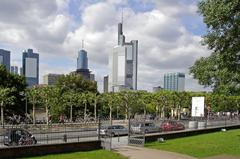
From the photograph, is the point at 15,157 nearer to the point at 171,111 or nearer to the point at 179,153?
the point at 179,153

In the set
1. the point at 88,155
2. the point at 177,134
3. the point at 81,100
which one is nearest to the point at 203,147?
the point at 177,134

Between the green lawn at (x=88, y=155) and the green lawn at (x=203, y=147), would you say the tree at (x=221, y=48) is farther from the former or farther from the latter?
the green lawn at (x=88, y=155)

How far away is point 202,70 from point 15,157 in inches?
589

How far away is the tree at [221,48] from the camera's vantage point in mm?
27297

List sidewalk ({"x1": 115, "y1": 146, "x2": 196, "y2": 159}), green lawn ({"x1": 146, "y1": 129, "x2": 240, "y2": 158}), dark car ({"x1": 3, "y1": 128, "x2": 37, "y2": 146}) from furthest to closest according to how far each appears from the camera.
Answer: green lawn ({"x1": 146, "y1": 129, "x2": 240, "y2": 158}) → dark car ({"x1": 3, "y1": 128, "x2": 37, "y2": 146}) → sidewalk ({"x1": 115, "y1": 146, "x2": 196, "y2": 159})

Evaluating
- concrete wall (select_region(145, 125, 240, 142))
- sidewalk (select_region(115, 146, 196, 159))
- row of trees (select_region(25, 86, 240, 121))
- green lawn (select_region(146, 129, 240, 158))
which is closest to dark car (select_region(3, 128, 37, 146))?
sidewalk (select_region(115, 146, 196, 159))

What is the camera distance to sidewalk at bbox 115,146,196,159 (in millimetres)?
27695

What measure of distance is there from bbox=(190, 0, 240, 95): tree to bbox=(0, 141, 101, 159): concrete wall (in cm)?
927

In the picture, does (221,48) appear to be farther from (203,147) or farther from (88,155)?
(88,155)

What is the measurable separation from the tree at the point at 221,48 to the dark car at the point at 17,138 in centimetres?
1297

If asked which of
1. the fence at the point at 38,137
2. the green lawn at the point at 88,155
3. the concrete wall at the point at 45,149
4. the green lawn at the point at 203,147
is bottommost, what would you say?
the green lawn at the point at 203,147

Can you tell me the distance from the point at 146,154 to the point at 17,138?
8.07 m

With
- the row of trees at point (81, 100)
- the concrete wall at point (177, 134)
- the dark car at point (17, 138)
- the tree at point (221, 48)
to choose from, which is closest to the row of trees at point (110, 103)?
the row of trees at point (81, 100)

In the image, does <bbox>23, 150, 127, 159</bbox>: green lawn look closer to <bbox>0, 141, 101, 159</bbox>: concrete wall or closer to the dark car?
<bbox>0, 141, 101, 159</bbox>: concrete wall
